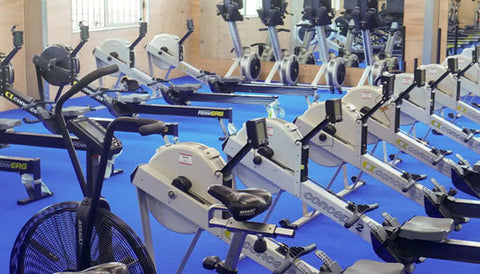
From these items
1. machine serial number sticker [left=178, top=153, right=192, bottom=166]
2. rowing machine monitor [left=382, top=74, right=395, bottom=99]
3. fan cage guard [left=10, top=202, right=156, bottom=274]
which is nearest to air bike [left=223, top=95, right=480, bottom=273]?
machine serial number sticker [left=178, top=153, right=192, bottom=166]

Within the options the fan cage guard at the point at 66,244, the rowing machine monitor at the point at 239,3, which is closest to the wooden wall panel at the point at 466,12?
the rowing machine monitor at the point at 239,3

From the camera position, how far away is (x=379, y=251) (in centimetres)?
367

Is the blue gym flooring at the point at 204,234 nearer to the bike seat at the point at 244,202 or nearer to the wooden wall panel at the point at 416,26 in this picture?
the bike seat at the point at 244,202

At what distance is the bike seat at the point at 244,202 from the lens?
2389mm

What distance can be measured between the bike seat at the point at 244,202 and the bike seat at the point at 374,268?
96 centimetres

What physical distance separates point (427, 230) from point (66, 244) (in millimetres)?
1809

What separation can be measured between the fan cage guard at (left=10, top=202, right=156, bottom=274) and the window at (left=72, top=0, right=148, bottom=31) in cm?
804

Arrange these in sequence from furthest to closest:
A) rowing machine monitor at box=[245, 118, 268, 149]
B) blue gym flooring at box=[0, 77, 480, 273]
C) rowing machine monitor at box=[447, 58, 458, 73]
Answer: rowing machine monitor at box=[447, 58, 458, 73], blue gym flooring at box=[0, 77, 480, 273], rowing machine monitor at box=[245, 118, 268, 149]

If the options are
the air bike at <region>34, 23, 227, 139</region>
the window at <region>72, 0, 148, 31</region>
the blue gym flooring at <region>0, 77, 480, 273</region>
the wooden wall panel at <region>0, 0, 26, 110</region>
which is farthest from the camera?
the window at <region>72, 0, 148, 31</region>

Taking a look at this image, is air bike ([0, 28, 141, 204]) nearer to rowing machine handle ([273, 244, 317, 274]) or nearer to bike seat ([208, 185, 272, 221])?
rowing machine handle ([273, 244, 317, 274])

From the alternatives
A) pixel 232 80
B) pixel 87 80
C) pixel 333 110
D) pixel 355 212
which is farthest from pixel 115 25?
pixel 87 80

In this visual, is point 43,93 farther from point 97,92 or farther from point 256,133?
point 256,133

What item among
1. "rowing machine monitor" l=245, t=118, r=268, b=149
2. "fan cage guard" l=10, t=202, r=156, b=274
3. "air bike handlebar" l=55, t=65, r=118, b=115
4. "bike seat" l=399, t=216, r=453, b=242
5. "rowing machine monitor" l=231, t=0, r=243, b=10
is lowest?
"bike seat" l=399, t=216, r=453, b=242

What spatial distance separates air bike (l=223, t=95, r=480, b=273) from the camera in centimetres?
356
